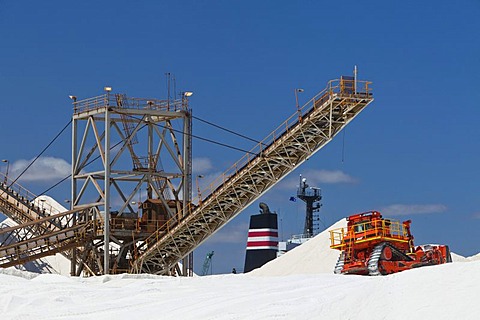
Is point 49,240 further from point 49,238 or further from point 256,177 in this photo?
point 256,177

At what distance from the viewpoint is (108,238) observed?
115 ft

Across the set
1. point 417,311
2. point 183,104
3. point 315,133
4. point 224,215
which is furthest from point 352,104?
point 417,311

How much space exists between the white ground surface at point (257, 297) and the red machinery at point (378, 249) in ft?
15.3

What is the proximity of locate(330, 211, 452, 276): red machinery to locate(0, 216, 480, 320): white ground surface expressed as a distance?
15.3ft

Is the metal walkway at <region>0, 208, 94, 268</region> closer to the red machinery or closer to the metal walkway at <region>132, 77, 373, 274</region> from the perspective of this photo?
the metal walkway at <region>132, 77, 373, 274</region>

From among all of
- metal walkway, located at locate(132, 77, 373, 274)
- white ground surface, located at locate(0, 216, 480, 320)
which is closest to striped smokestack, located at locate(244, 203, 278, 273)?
metal walkway, located at locate(132, 77, 373, 274)

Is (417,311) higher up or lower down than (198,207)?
lower down

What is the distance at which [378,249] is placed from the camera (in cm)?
2505

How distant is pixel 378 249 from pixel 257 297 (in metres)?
8.74

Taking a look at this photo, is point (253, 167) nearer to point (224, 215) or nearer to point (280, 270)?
point (224, 215)

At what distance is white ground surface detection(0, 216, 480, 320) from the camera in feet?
47.2

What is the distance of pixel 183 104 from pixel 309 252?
947cm

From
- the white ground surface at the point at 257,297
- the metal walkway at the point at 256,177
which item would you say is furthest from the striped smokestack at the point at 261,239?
the white ground surface at the point at 257,297

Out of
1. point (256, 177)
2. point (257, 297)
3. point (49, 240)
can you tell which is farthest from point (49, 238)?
point (257, 297)
